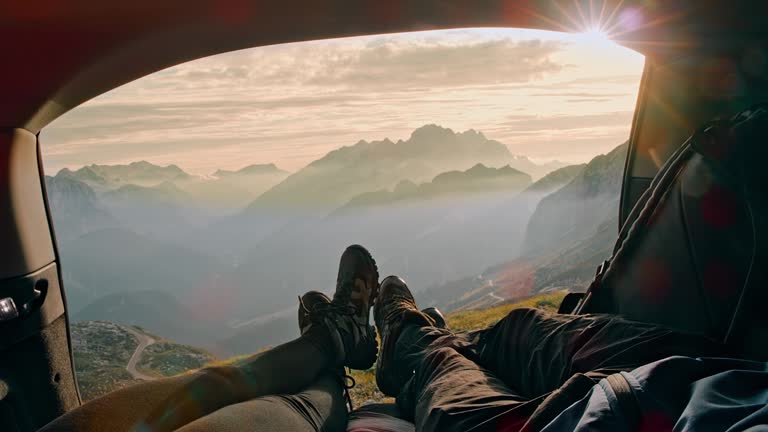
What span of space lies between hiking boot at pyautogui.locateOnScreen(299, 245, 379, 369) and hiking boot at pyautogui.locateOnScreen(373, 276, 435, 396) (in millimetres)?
80

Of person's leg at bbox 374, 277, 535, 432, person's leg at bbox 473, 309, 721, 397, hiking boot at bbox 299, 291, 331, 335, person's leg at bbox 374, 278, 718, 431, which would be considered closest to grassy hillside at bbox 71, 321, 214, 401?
hiking boot at bbox 299, 291, 331, 335

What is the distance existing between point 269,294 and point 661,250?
231ft

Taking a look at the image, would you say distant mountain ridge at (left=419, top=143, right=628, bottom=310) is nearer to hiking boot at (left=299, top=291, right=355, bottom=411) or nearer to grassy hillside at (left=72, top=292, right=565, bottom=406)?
grassy hillside at (left=72, top=292, right=565, bottom=406)

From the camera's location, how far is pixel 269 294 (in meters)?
69.6

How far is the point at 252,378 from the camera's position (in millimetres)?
1561

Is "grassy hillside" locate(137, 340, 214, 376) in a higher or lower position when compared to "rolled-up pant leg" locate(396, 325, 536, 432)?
lower

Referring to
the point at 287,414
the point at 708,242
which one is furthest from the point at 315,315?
the point at 708,242

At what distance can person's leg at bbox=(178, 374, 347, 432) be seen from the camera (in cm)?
116

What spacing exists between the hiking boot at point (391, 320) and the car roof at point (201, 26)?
1.07 meters

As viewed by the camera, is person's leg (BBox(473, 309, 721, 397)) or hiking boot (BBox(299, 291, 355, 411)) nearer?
person's leg (BBox(473, 309, 721, 397))

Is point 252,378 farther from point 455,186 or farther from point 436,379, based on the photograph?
point 455,186

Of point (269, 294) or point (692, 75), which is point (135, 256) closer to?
point (269, 294)

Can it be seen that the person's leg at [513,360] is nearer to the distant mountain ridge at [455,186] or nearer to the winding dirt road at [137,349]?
the winding dirt road at [137,349]

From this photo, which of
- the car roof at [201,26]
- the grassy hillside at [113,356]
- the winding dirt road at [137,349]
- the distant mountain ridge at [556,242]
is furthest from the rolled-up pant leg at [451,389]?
the distant mountain ridge at [556,242]
